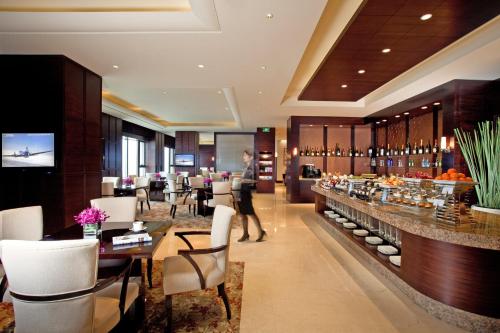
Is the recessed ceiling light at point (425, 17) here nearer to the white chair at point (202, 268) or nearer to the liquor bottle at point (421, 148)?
the white chair at point (202, 268)

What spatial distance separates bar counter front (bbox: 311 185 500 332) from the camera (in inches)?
92.1

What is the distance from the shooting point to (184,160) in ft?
50.6

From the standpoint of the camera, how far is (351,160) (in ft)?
32.7

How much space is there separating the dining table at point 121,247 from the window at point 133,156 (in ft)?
32.1

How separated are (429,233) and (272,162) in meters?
10.7

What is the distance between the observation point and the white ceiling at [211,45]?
3482 millimetres

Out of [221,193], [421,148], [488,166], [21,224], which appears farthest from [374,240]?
[421,148]

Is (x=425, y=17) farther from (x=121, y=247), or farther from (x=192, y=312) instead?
(x=192, y=312)

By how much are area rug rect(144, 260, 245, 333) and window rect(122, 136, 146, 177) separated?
1006cm

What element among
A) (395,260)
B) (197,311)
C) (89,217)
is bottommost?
(197,311)

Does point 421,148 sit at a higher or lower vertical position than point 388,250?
higher

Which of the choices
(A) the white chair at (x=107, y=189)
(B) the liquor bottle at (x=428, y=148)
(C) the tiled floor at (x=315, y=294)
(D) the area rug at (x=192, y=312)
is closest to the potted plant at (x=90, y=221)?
(D) the area rug at (x=192, y=312)

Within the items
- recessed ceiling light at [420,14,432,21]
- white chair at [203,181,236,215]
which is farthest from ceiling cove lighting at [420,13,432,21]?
white chair at [203,181,236,215]

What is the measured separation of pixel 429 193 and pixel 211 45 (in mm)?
3705
